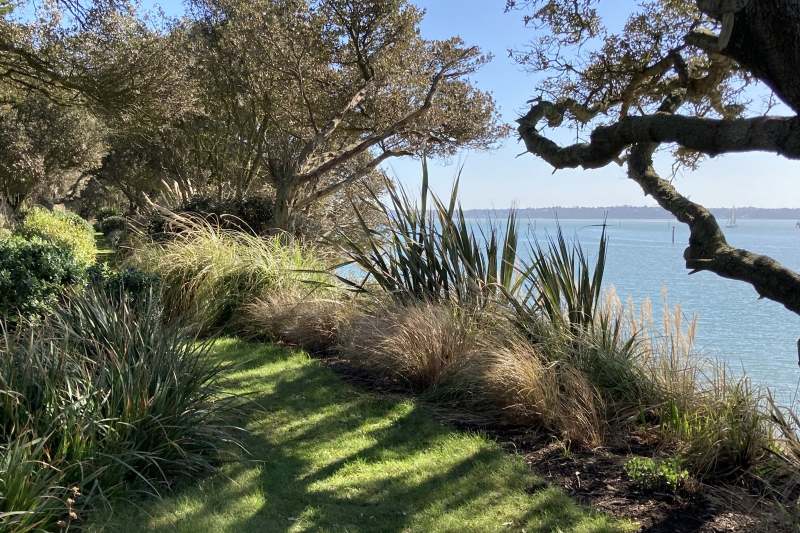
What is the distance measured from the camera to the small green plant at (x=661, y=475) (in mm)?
3574

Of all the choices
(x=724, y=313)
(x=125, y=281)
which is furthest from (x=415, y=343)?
(x=724, y=313)

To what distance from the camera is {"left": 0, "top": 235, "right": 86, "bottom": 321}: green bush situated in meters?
5.99

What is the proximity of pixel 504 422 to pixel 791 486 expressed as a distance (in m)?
2.07

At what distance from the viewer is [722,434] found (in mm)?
3830

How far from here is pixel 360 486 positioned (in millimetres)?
3838

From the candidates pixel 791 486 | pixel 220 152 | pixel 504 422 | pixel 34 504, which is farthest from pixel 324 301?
pixel 220 152

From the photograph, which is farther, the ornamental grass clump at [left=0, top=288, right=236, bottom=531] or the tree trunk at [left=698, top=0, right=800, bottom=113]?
the ornamental grass clump at [left=0, top=288, right=236, bottom=531]

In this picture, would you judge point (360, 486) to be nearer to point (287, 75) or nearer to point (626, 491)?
point (626, 491)

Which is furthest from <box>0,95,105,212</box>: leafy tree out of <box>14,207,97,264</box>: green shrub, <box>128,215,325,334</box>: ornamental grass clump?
<box>128,215,325,334</box>: ornamental grass clump

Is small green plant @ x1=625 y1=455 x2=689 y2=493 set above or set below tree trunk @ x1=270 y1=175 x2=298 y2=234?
below

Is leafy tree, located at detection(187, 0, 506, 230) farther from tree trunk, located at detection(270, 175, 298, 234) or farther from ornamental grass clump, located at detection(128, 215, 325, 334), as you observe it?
ornamental grass clump, located at detection(128, 215, 325, 334)

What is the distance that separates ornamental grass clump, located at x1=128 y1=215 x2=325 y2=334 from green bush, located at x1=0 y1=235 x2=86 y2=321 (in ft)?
5.48

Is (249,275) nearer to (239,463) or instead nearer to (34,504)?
(239,463)

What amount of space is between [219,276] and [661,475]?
6.70 metres
